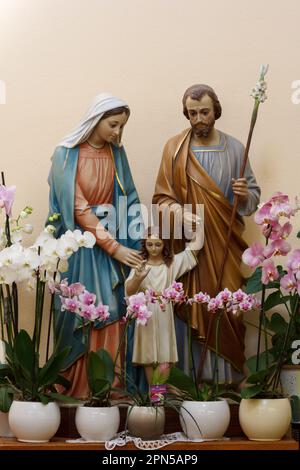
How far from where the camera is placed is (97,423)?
2.62 metres

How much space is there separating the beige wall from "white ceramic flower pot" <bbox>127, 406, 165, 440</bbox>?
2.46ft

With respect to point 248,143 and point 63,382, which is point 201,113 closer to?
point 248,143

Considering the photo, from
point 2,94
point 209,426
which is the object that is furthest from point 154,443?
point 2,94

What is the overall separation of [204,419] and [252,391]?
0.14m

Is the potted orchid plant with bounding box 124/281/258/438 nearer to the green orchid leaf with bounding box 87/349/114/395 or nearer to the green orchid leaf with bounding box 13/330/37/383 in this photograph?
the green orchid leaf with bounding box 87/349/114/395

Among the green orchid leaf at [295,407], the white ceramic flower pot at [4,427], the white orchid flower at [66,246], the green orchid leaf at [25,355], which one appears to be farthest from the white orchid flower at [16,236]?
the green orchid leaf at [295,407]

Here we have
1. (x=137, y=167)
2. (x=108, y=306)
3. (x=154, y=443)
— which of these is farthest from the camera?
(x=137, y=167)

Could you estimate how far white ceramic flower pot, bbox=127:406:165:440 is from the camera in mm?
2625

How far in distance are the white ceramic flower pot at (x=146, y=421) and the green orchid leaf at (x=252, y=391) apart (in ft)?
0.70

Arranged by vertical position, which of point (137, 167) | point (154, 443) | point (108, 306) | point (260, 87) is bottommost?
point (154, 443)

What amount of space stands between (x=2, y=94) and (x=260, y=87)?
32.7 inches

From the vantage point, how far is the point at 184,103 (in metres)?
2.94

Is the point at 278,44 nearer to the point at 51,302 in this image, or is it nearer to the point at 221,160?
the point at 221,160

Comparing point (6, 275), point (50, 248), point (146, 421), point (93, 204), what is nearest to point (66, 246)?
point (50, 248)
